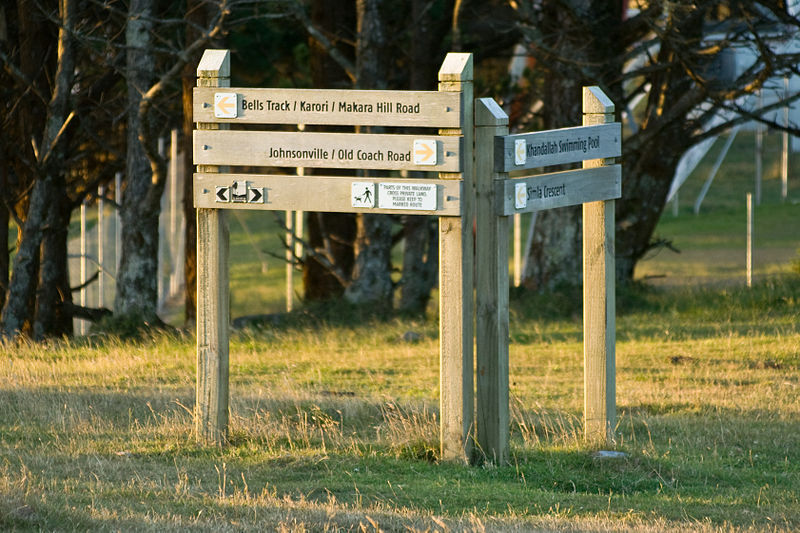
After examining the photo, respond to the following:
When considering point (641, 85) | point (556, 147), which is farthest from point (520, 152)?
point (641, 85)

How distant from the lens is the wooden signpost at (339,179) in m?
6.72

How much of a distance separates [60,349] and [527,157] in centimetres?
781

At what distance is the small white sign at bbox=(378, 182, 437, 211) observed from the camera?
22.0 ft

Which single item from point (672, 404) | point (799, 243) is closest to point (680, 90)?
point (672, 404)

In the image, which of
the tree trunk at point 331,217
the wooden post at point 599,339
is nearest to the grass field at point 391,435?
the wooden post at point 599,339

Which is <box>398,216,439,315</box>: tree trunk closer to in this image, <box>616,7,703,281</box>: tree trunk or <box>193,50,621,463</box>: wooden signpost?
<box>616,7,703,281</box>: tree trunk

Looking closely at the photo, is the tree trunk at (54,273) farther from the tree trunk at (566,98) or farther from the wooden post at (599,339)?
the wooden post at (599,339)

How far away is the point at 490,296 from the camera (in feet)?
22.3

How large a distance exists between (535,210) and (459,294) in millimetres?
713

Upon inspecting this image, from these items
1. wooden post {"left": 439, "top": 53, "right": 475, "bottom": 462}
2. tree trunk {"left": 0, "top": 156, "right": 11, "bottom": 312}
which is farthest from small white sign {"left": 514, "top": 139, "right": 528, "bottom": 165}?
tree trunk {"left": 0, "top": 156, "right": 11, "bottom": 312}

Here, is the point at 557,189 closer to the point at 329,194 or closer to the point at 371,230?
the point at 329,194

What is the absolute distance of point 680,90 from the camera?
16.5m

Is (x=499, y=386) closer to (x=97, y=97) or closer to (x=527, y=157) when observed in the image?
(x=527, y=157)

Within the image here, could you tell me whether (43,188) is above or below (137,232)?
above
